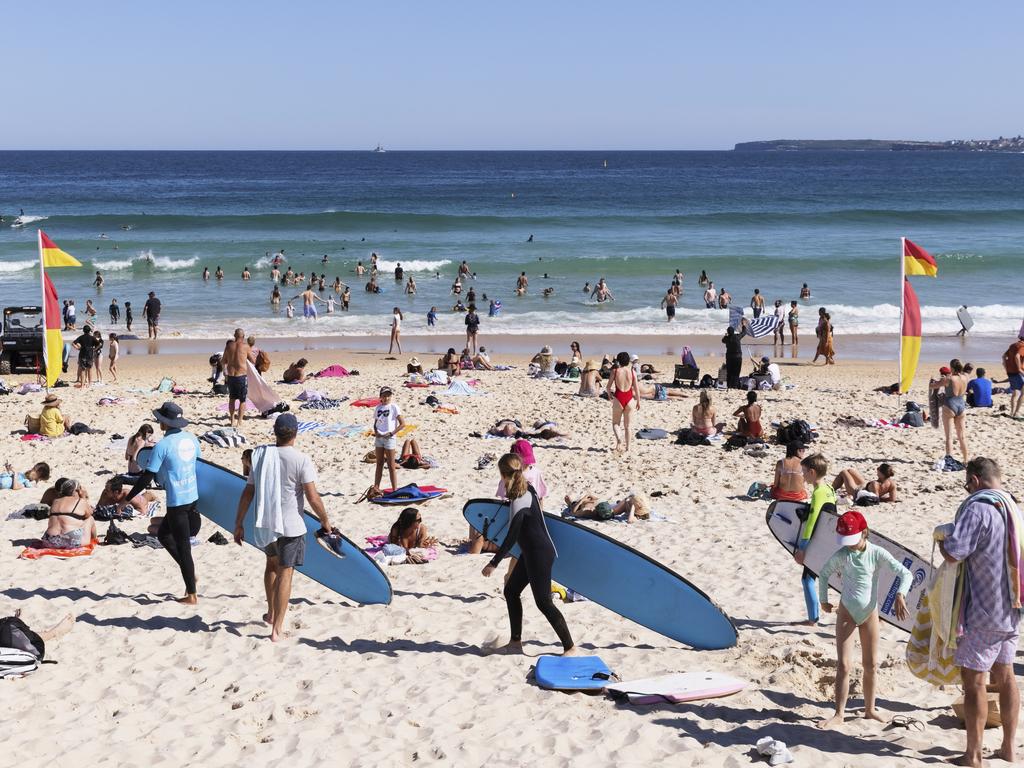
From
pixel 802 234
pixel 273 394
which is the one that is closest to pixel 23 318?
pixel 273 394

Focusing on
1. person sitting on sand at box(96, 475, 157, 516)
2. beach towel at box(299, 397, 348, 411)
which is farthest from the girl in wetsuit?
beach towel at box(299, 397, 348, 411)

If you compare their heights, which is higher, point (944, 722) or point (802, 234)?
point (802, 234)

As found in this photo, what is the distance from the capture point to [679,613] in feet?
22.6

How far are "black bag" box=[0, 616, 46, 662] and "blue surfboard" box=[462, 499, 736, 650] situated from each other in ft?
10.9

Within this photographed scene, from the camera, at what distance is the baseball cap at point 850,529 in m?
5.61

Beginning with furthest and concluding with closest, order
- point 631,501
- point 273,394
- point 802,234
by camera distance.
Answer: point 802,234
point 273,394
point 631,501

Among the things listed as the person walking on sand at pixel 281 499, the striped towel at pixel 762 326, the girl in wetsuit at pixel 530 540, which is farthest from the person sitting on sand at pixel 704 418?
the striped towel at pixel 762 326

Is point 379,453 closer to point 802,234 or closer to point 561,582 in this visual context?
point 561,582

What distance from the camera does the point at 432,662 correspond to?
6.66 m

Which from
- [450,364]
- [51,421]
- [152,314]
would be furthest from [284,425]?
[152,314]

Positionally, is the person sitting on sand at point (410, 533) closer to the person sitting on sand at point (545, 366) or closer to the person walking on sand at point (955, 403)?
the person walking on sand at point (955, 403)

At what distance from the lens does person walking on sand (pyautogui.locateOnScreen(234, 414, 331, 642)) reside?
262 inches

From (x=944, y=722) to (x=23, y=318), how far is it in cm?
2676

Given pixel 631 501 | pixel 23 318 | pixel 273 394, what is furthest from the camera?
pixel 23 318
